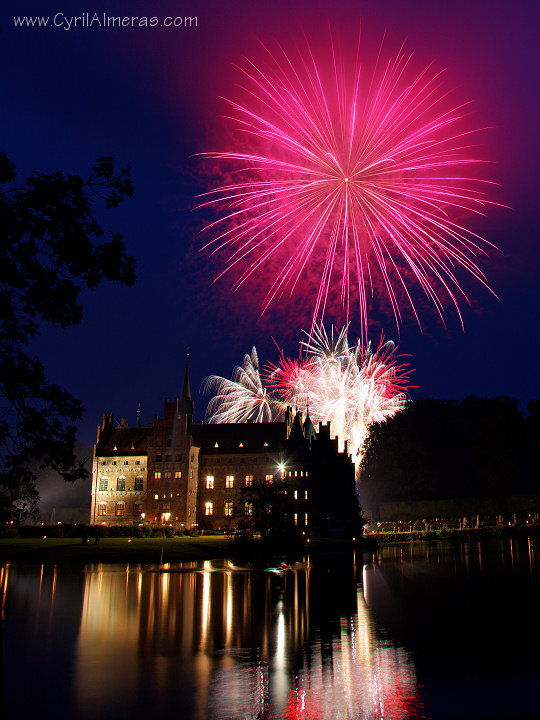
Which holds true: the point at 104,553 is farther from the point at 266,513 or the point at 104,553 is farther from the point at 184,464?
the point at 184,464

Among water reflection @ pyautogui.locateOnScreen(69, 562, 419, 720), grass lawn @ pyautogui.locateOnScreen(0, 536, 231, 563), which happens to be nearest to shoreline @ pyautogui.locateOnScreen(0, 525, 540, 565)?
grass lawn @ pyautogui.locateOnScreen(0, 536, 231, 563)

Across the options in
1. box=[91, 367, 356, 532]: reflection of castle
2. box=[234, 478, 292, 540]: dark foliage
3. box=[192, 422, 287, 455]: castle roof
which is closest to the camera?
box=[234, 478, 292, 540]: dark foliage

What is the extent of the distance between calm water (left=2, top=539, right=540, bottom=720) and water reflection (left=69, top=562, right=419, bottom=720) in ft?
0.12

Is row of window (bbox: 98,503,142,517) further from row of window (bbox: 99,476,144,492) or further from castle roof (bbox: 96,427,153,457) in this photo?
castle roof (bbox: 96,427,153,457)

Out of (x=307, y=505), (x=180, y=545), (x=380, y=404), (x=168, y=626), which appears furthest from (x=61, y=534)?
(x=168, y=626)

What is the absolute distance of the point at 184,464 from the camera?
9106cm

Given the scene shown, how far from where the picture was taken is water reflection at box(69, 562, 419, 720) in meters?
9.85

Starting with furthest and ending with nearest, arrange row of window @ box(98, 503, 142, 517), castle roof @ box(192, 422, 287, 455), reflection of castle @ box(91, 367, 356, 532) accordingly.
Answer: castle roof @ box(192, 422, 287, 455), row of window @ box(98, 503, 142, 517), reflection of castle @ box(91, 367, 356, 532)

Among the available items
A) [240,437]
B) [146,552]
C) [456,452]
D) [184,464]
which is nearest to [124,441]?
[184,464]

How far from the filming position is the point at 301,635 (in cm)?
1540

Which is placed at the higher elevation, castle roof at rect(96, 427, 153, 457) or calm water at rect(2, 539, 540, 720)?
castle roof at rect(96, 427, 153, 457)

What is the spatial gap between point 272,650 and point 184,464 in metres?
78.7

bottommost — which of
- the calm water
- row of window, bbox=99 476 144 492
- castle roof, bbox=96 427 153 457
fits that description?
the calm water

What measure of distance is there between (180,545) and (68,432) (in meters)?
44.6
